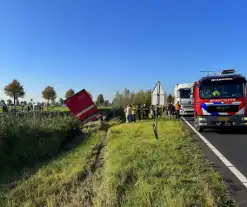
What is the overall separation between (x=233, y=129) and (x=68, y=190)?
12.1 m

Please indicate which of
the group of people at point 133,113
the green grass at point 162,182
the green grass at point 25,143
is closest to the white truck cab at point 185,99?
the group of people at point 133,113

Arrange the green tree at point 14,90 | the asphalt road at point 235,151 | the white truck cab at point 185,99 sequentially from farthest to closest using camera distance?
the green tree at point 14,90 → the white truck cab at point 185,99 → the asphalt road at point 235,151

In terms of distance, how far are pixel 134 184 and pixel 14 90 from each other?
62995mm

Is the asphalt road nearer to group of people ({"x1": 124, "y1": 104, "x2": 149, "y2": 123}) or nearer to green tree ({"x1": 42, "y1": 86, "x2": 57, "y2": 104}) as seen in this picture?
group of people ({"x1": 124, "y1": 104, "x2": 149, "y2": 123})

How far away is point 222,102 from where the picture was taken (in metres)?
13.8

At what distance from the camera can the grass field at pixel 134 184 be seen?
490 cm

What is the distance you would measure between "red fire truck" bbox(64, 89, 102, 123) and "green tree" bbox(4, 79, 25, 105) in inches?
1787

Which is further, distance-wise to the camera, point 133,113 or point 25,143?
point 133,113

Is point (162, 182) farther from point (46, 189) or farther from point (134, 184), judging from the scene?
point (46, 189)

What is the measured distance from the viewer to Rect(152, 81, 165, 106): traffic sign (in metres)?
13.3

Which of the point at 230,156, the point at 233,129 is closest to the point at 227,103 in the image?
the point at 233,129

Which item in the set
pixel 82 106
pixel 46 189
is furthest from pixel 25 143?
pixel 82 106

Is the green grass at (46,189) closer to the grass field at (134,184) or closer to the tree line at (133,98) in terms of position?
the grass field at (134,184)

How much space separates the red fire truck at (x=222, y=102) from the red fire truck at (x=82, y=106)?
1104cm
